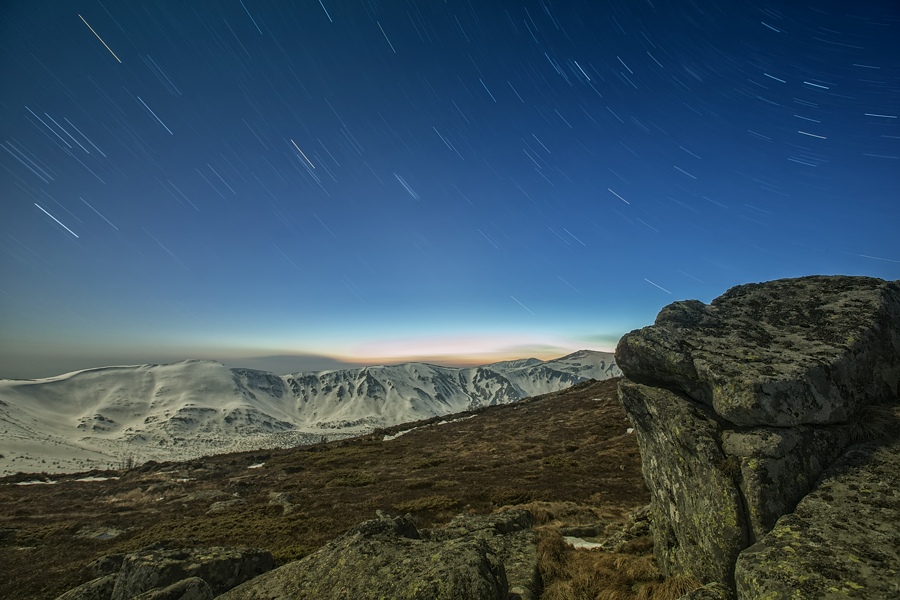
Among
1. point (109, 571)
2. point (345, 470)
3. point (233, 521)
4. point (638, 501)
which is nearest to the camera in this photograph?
point (109, 571)

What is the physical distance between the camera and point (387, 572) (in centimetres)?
652

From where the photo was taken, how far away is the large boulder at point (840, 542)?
4277 mm

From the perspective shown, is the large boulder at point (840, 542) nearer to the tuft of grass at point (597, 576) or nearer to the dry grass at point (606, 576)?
the dry grass at point (606, 576)

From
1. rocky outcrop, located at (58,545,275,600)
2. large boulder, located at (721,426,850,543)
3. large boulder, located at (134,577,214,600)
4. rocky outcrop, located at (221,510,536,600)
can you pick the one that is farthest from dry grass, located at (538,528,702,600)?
rocky outcrop, located at (58,545,275,600)

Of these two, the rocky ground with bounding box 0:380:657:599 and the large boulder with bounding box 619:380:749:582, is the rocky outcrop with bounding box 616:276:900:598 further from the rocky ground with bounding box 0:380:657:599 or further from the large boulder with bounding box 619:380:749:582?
the rocky ground with bounding box 0:380:657:599

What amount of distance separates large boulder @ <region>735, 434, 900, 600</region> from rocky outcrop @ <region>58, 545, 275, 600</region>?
11179 mm

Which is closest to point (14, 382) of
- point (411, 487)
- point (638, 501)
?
point (411, 487)

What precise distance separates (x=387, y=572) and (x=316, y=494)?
25.1m

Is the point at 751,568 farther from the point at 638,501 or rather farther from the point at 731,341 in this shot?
the point at 638,501

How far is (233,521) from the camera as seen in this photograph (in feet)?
72.1

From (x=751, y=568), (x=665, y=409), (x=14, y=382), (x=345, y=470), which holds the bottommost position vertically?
(x=345, y=470)

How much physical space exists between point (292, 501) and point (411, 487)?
8.30m

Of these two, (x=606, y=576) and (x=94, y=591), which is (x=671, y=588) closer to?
(x=606, y=576)

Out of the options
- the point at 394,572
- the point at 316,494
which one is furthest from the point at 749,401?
the point at 316,494
